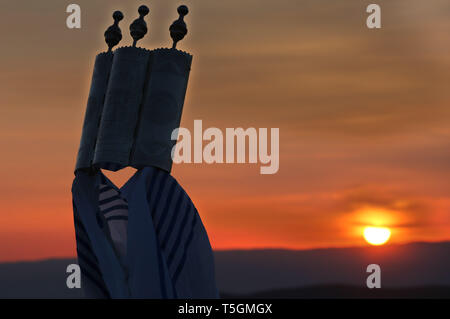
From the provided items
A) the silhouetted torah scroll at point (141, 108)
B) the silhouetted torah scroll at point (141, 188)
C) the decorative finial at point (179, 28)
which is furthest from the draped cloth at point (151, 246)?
the decorative finial at point (179, 28)

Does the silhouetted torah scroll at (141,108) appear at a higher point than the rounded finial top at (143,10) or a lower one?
lower

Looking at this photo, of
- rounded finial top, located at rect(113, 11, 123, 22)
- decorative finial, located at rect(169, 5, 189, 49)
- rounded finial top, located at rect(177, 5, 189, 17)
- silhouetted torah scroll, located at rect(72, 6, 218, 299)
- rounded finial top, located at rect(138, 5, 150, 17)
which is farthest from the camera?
rounded finial top, located at rect(113, 11, 123, 22)

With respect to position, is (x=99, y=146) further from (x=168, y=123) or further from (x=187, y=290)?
(x=187, y=290)

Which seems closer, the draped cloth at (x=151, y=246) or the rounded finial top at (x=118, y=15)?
the draped cloth at (x=151, y=246)

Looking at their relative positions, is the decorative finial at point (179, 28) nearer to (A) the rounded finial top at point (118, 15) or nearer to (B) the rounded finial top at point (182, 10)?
(B) the rounded finial top at point (182, 10)

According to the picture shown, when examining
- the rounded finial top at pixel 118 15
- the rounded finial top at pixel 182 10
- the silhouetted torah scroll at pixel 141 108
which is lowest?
the silhouetted torah scroll at pixel 141 108

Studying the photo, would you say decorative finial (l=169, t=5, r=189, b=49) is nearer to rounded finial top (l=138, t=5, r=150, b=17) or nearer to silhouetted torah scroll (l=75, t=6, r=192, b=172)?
silhouetted torah scroll (l=75, t=6, r=192, b=172)

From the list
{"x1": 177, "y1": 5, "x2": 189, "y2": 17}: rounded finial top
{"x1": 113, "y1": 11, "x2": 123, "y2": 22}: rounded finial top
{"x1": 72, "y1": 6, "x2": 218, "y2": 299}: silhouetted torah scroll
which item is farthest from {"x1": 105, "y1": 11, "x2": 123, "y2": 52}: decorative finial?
{"x1": 177, "y1": 5, "x2": 189, "y2": 17}: rounded finial top

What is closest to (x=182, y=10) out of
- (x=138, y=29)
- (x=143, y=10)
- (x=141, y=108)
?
(x=143, y=10)
